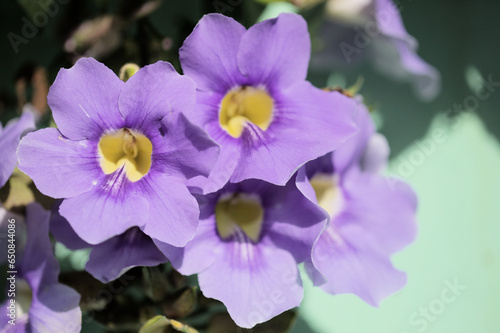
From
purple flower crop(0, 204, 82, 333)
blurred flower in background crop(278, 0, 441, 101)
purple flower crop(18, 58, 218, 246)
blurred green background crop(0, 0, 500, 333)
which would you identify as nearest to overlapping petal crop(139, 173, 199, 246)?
purple flower crop(18, 58, 218, 246)

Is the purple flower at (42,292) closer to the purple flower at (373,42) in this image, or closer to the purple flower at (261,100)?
the purple flower at (261,100)

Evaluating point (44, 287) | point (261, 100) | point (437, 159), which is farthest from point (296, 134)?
point (437, 159)

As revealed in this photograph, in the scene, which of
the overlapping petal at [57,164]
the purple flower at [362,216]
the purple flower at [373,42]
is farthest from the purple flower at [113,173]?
the purple flower at [373,42]

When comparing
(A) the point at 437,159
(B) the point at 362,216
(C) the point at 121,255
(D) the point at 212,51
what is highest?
(D) the point at 212,51

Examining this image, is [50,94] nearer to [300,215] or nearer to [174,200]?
[174,200]

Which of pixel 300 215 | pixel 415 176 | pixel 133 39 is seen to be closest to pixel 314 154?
pixel 300 215

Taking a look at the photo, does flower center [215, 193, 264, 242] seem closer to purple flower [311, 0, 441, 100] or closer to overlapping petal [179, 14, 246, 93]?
overlapping petal [179, 14, 246, 93]

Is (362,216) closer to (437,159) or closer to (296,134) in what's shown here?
(296,134)
